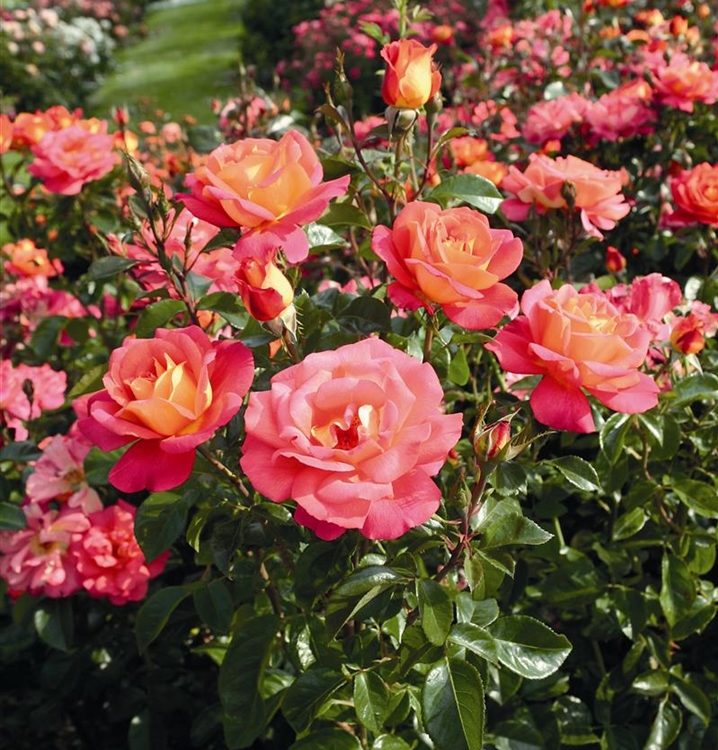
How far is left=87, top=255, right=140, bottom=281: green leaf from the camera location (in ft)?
3.74

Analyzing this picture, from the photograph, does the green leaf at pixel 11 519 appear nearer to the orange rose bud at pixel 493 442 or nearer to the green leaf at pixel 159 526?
the green leaf at pixel 159 526

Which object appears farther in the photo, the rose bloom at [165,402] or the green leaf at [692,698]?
the green leaf at [692,698]

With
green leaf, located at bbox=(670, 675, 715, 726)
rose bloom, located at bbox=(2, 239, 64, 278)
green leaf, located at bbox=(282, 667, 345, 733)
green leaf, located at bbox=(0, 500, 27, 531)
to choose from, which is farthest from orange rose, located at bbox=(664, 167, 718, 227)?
rose bloom, located at bbox=(2, 239, 64, 278)

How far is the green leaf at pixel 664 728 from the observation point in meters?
1.44

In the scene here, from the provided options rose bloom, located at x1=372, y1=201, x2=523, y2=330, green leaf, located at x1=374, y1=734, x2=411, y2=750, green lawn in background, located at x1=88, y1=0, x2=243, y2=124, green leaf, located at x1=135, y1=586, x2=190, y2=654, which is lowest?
green lawn in background, located at x1=88, y1=0, x2=243, y2=124

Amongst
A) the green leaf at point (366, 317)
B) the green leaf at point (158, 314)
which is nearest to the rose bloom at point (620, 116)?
the green leaf at point (366, 317)

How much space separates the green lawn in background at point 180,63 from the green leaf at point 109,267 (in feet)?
24.5

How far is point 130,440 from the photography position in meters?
0.84

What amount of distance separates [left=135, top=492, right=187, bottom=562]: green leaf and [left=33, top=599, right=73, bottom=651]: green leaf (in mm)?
447

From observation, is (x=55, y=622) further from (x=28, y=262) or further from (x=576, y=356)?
(x=576, y=356)

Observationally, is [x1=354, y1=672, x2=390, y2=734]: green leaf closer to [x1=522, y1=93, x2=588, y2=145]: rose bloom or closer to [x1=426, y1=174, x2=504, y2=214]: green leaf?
[x1=426, y1=174, x2=504, y2=214]: green leaf

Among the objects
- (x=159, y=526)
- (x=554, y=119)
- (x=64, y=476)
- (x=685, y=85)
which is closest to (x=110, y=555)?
(x=64, y=476)

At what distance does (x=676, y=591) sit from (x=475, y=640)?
0.56 meters

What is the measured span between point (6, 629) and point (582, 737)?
120 cm
